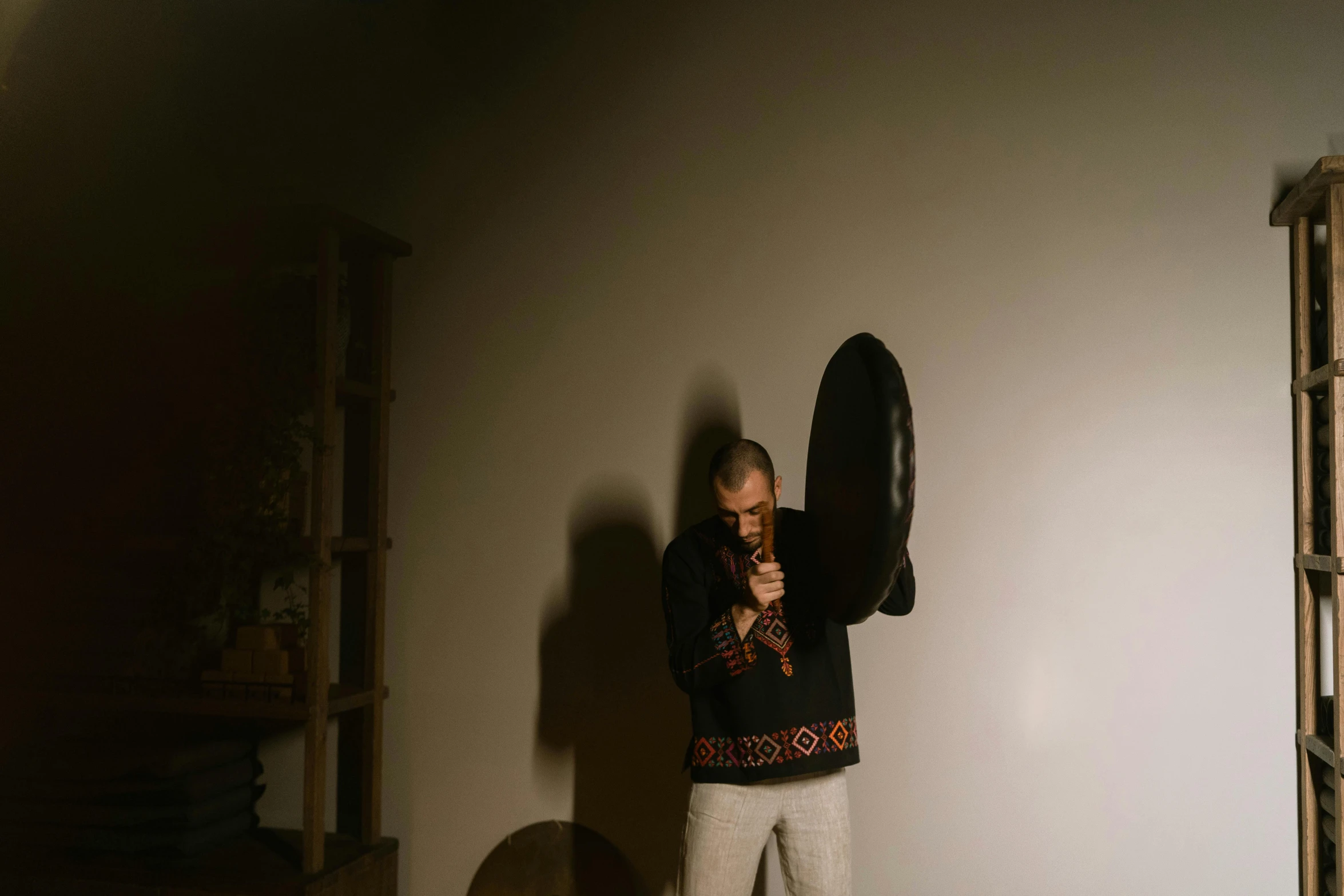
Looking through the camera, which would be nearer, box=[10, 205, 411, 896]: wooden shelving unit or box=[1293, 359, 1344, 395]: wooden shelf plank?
box=[1293, 359, 1344, 395]: wooden shelf plank

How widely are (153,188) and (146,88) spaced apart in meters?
0.30

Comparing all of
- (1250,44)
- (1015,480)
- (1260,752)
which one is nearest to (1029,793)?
(1260,752)

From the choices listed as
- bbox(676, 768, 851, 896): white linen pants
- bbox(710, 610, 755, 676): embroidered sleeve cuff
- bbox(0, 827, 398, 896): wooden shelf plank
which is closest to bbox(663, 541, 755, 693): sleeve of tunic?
bbox(710, 610, 755, 676): embroidered sleeve cuff

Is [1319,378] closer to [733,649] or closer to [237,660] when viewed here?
[733,649]

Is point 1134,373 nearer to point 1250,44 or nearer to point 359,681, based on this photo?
point 1250,44

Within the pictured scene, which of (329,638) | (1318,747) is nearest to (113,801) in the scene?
(329,638)

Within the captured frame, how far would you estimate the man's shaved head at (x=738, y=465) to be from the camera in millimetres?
1665

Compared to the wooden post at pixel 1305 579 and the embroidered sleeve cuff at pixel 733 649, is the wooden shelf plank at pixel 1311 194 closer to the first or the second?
the wooden post at pixel 1305 579

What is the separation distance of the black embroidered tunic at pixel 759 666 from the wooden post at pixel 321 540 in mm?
971

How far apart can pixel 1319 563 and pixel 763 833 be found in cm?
128

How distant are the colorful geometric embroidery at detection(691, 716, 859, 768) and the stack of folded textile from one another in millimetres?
1356

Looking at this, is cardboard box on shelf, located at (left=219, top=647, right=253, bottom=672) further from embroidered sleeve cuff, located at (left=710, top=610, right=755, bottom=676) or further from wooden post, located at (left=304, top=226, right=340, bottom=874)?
embroidered sleeve cuff, located at (left=710, top=610, right=755, bottom=676)

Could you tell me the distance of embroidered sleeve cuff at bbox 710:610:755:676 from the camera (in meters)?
1.57

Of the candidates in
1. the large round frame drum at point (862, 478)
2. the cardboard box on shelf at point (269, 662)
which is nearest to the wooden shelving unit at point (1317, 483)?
the large round frame drum at point (862, 478)
